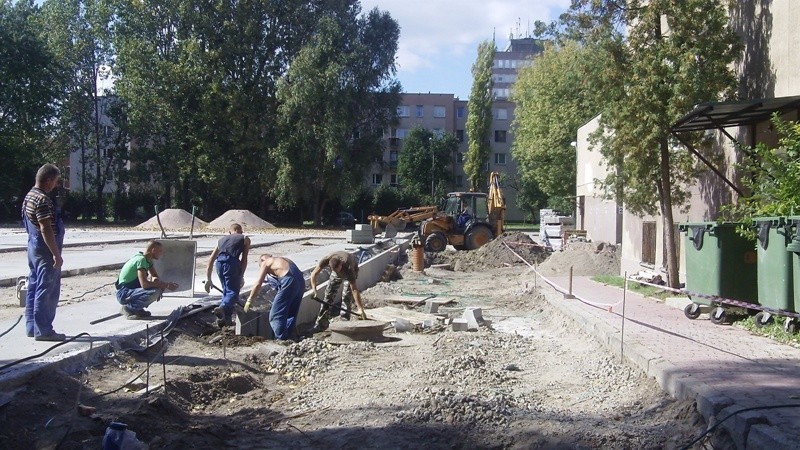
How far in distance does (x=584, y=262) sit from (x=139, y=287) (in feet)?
48.2

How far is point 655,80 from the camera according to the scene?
14102mm

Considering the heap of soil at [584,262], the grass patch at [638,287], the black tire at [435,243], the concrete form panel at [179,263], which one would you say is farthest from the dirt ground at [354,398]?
the black tire at [435,243]

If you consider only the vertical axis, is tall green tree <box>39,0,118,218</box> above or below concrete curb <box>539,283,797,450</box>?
above

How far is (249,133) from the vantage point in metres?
51.4

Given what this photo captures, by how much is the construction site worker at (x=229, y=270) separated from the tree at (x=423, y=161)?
63426mm

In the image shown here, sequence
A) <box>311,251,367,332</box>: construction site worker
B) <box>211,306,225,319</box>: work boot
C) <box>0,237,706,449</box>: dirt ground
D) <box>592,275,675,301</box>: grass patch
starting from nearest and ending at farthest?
<box>0,237,706,449</box>: dirt ground → <box>211,306,225,319</box>: work boot → <box>311,251,367,332</box>: construction site worker → <box>592,275,675,301</box>: grass patch

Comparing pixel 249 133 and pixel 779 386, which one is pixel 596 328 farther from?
pixel 249 133

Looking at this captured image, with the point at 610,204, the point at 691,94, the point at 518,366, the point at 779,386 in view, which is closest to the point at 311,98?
the point at 610,204

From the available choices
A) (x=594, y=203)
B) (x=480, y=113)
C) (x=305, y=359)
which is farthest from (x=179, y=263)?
(x=480, y=113)

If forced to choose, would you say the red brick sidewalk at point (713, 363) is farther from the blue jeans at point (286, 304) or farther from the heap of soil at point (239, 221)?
the heap of soil at point (239, 221)

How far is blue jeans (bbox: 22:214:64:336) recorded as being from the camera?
307 inches

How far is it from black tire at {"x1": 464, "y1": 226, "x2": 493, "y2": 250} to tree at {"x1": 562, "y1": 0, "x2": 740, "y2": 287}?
15766mm

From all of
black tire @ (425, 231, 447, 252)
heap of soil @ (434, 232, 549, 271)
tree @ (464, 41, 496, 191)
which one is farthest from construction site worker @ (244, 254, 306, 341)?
tree @ (464, 41, 496, 191)

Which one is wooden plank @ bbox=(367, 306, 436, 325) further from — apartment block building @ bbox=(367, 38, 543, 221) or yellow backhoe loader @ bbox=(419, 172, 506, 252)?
apartment block building @ bbox=(367, 38, 543, 221)
